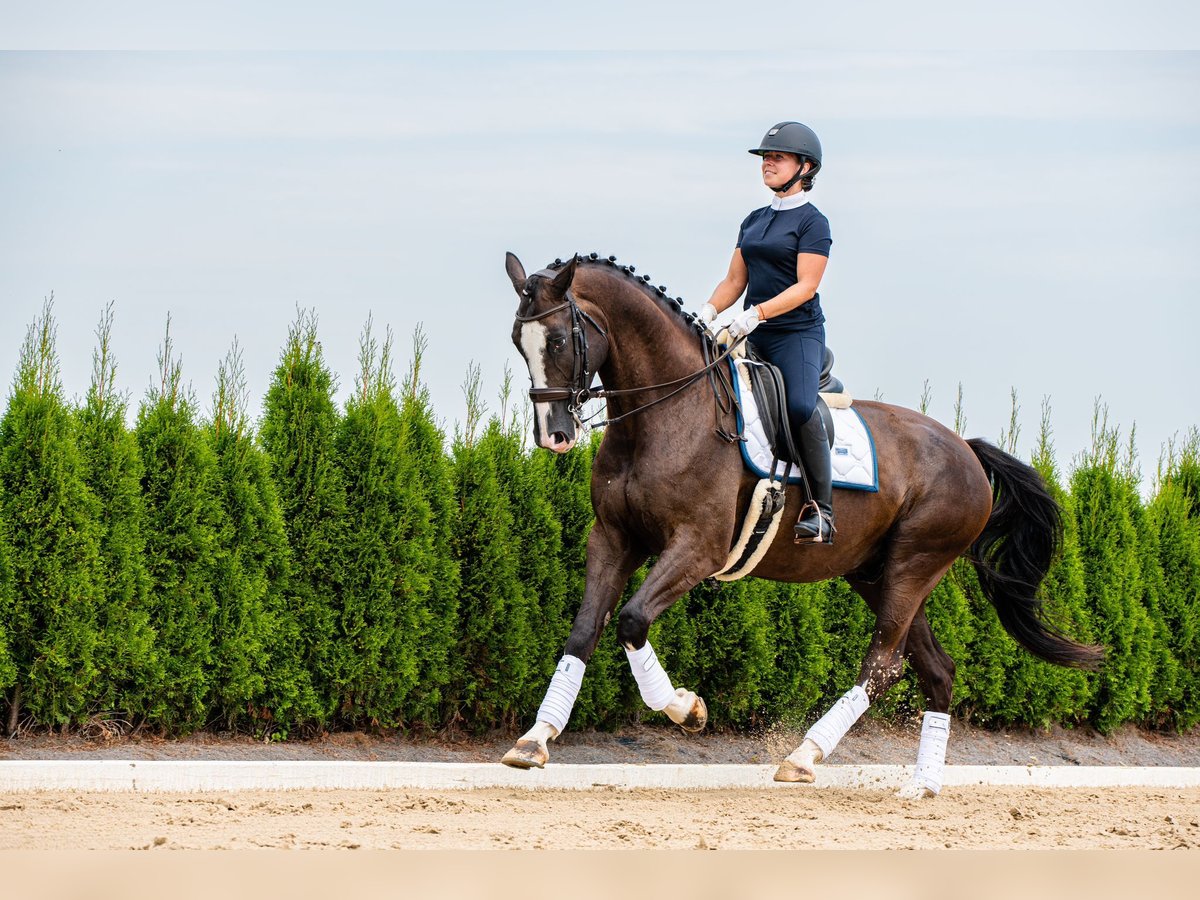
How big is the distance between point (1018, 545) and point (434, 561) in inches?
158

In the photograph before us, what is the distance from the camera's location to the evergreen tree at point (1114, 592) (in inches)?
450

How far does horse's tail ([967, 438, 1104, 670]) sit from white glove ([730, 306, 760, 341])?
8.85ft

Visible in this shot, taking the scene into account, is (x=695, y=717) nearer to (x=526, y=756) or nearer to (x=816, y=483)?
(x=526, y=756)

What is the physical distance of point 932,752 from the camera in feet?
26.8

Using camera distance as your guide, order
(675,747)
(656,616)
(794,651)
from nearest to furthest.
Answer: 1. (656,616)
2. (675,747)
3. (794,651)

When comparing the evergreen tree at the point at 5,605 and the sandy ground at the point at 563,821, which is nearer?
the sandy ground at the point at 563,821

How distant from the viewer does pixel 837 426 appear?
7.91 meters

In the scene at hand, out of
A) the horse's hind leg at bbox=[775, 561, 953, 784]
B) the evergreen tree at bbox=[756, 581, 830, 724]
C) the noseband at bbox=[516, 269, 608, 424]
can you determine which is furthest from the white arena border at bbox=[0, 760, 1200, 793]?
the noseband at bbox=[516, 269, 608, 424]

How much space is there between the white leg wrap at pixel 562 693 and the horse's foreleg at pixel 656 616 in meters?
0.30

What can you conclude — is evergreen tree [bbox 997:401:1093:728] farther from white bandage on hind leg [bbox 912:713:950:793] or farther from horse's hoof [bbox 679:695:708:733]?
horse's hoof [bbox 679:695:708:733]

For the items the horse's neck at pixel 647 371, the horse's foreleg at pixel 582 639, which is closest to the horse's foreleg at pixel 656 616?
the horse's foreleg at pixel 582 639

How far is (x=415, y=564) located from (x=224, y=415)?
1579 millimetres

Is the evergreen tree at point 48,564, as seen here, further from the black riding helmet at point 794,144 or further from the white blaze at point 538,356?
the black riding helmet at point 794,144

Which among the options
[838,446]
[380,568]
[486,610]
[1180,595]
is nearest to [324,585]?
[380,568]
